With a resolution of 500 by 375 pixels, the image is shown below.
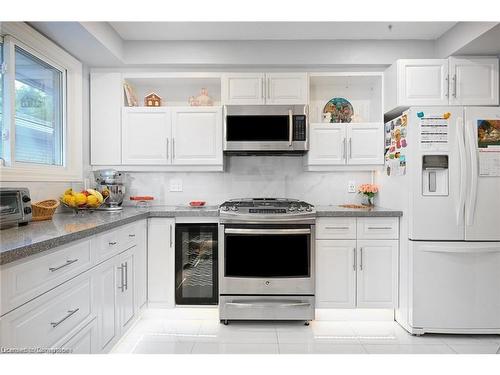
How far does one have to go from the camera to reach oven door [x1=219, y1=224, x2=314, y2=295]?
2.66 m

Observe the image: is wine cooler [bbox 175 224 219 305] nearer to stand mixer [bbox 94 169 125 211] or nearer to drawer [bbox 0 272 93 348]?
stand mixer [bbox 94 169 125 211]

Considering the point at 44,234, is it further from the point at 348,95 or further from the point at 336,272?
the point at 348,95

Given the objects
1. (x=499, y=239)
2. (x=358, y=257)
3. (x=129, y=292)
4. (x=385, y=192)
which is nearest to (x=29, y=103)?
(x=129, y=292)

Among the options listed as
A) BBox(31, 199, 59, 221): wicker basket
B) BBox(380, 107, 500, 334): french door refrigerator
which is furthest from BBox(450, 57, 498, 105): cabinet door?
BBox(31, 199, 59, 221): wicker basket

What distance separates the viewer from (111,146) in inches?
121

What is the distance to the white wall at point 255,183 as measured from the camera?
11.0 ft

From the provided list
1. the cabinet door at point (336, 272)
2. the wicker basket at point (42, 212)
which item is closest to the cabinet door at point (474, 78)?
the cabinet door at point (336, 272)

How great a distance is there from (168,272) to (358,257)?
5.09 ft

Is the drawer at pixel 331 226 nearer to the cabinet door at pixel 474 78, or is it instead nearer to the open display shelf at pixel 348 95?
the open display shelf at pixel 348 95

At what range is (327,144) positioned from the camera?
3.05 metres

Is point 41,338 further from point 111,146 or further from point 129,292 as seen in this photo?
point 111,146

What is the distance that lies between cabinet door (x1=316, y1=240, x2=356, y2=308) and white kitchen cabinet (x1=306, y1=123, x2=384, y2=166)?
30.1 inches

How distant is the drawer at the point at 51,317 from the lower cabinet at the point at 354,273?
1.74 meters

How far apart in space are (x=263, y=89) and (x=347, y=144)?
0.90 m
